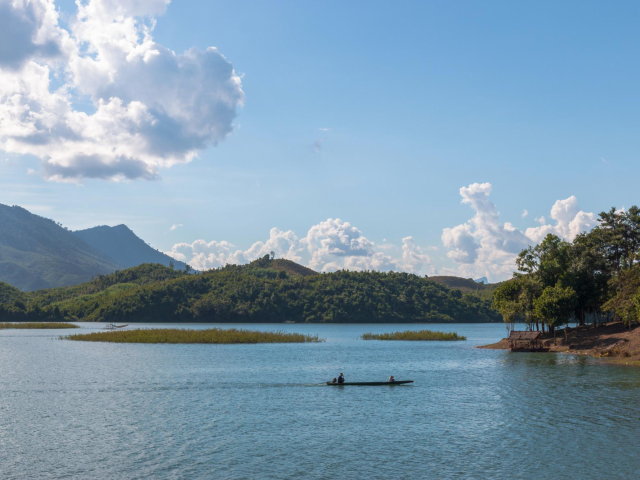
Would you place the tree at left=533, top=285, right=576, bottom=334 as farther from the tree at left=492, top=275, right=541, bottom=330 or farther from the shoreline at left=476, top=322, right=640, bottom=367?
the tree at left=492, top=275, right=541, bottom=330

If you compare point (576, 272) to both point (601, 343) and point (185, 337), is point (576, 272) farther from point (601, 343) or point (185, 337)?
point (185, 337)

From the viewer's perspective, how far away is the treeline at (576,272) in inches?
4643

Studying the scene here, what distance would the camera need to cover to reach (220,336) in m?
140

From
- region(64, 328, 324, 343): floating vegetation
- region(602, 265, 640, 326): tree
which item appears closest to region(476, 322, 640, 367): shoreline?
region(602, 265, 640, 326): tree

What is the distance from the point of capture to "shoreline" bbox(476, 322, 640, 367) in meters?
97.0

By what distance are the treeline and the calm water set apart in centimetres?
2979

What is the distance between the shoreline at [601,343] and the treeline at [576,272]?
333cm

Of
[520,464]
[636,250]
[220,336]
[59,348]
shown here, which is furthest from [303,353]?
[520,464]

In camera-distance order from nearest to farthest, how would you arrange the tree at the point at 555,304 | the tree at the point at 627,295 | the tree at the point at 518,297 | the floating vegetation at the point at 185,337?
the tree at the point at 627,295 → the tree at the point at 555,304 → the tree at the point at 518,297 → the floating vegetation at the point at 185,337

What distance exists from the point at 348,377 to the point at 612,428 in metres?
39.4

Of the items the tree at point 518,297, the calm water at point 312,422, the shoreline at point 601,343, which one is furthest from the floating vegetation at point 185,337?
the shoreline at point 601,343

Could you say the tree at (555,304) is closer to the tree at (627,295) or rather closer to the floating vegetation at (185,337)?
the tree at (627,295)

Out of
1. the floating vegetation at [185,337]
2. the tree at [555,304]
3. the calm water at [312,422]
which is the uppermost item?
the tree at [555,304]

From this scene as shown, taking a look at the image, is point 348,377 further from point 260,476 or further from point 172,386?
point 260,476
